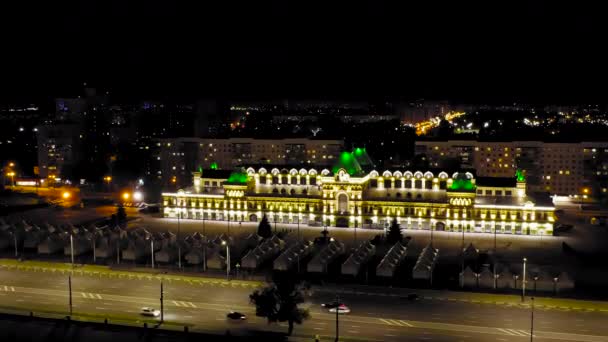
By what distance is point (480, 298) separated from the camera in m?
51.2

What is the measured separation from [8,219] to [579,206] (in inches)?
2685

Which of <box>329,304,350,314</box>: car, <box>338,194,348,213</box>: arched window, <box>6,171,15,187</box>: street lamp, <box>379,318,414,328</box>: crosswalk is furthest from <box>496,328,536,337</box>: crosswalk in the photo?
<box>6,171,15,187</box>: street lamp

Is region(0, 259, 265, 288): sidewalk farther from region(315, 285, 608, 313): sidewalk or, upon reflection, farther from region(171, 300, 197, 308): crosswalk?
region(315, 285, 608, 313): sidewalk

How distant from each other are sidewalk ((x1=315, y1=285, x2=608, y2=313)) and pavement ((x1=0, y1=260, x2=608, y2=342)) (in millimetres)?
70

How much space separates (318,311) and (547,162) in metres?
59.2

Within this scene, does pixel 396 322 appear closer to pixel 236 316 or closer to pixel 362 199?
pixel 236 316

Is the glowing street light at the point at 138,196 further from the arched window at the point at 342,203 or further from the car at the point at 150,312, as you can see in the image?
the car at the point at 150,312

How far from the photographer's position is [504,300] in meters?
50.5

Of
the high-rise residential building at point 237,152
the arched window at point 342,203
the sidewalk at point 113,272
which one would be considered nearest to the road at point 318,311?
the sidewalk at point 113,272

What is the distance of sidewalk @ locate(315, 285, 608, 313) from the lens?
161 feet

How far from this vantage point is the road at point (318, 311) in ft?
144

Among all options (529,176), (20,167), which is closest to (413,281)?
(529,176)

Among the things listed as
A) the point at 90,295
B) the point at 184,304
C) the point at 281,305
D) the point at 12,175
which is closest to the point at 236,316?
the point at 281,305

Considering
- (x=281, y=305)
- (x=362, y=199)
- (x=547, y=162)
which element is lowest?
(x=281, y=305)
